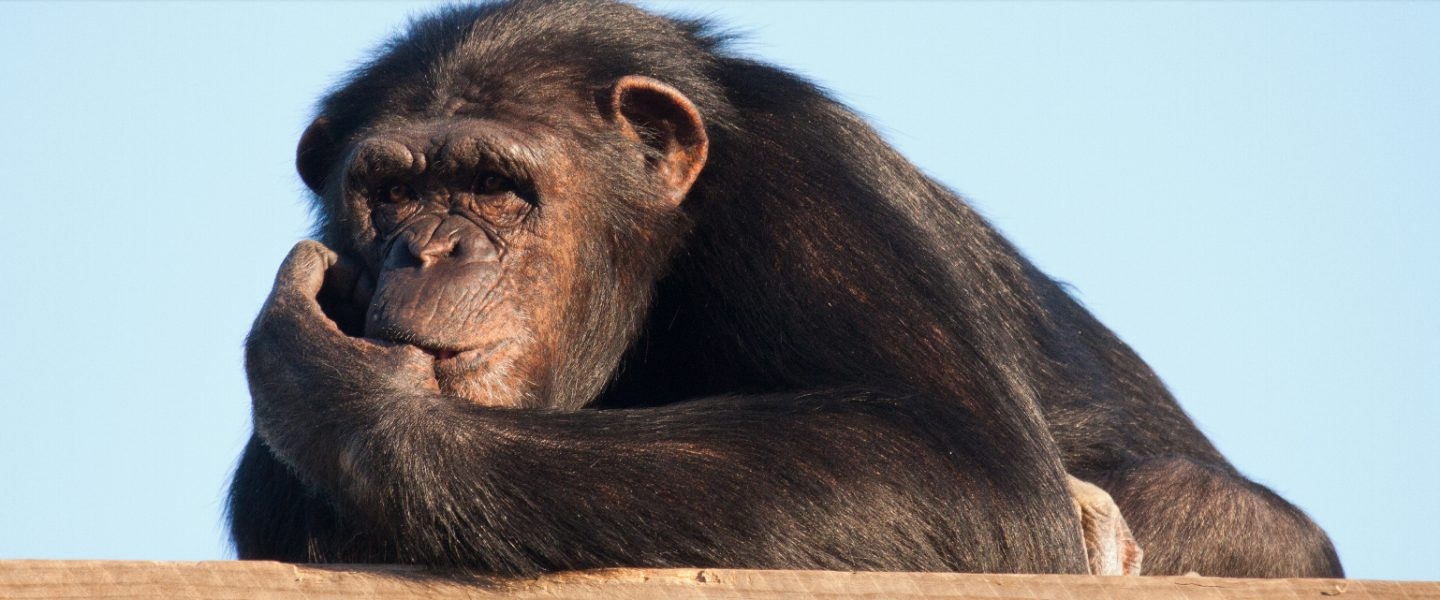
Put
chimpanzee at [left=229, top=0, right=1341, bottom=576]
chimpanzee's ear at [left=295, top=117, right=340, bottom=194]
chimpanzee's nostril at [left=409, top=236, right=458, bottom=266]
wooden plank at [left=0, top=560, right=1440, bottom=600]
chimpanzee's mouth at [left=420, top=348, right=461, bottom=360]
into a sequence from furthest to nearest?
chimpanzee's ear at [left=295, top=117, right=340, bottom=194], chimpanzee's nostril at [left=409, top=236, right=458, bottom=266], chimpanzee's mouth at [left=420, top=348, right=461, bottom=360], chimpanzee at [left=229, top=0, right=1341, bottom=576], wooden plank at [left=0, top=560, right=1440, bottom=600]

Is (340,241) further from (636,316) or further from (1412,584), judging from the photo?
(1412,584)

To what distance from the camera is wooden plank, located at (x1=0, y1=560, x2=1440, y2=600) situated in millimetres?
3994

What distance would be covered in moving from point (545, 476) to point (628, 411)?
528mm

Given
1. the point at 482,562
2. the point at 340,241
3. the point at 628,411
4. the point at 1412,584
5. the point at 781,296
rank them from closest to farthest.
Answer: the point at 1412,584, the point at 482,562, the point at 628,411, the point at 781,296, the point at 340,241

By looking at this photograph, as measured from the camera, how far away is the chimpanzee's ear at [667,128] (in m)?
6.60

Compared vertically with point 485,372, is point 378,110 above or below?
above

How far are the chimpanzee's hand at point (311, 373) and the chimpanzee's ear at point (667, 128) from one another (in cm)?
152

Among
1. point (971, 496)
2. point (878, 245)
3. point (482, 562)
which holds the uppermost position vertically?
point (878, 245)

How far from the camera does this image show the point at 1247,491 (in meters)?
7.30

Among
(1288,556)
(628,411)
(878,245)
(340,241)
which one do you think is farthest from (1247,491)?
(340,241)

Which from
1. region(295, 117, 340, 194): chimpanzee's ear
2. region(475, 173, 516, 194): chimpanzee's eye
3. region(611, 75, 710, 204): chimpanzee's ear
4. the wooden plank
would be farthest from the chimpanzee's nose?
the wooden plank

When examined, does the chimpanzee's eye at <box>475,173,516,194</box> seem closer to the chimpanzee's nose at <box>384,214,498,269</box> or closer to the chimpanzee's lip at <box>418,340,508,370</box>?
the chimpanzee's nose at <box>384,214,498,269</box>

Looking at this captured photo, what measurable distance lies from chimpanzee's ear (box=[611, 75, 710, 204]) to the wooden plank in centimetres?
262

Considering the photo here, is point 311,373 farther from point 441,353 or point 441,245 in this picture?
point 441,245
